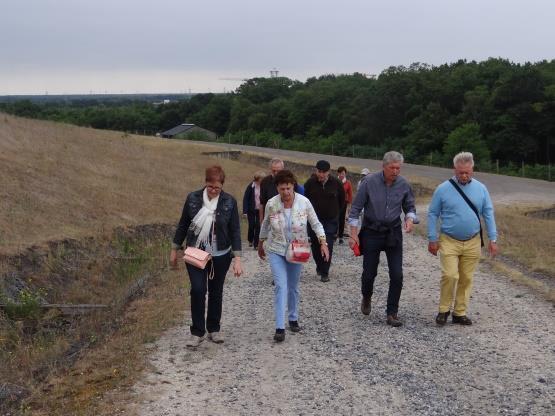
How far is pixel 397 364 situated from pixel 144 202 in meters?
14.4

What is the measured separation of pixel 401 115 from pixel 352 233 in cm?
7486

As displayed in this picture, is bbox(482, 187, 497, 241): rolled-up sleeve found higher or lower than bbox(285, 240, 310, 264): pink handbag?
higher

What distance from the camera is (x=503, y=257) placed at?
12.3 meters

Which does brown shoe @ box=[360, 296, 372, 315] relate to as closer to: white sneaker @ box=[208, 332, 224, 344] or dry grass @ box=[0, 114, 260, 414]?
white sneaker @ box=[208, 332, 224, 344]

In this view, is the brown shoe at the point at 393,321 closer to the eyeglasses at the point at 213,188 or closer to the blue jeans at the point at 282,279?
the blue jeans at the point at 282,279

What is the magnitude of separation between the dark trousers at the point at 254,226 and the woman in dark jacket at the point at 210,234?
19.3ft

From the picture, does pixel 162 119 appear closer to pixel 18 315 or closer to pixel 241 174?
pixel 241 174

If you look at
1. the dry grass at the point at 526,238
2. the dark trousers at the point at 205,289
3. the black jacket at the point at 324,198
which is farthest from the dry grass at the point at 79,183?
the dry grass at the point at 526,238

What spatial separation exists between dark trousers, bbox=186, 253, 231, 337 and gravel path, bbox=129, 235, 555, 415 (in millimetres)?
277

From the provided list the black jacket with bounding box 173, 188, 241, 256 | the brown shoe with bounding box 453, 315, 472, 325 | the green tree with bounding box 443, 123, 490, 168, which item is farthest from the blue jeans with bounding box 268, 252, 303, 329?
the green tree with bounding box 443, 123, 490, 168

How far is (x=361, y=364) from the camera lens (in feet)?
20.4

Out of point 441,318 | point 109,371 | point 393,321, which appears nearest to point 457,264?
point 441,318

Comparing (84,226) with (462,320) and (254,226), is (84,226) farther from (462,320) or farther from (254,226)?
(462,320)

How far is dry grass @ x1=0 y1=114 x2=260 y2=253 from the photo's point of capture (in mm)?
14805
